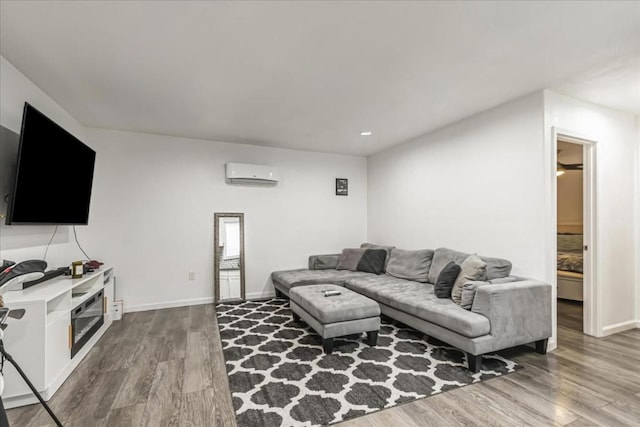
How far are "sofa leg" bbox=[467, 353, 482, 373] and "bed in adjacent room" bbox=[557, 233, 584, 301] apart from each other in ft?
9.59

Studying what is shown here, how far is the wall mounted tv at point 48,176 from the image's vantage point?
2.30 metres

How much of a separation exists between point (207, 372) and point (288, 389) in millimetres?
737

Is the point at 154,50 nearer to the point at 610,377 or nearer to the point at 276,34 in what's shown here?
the point at 276,34

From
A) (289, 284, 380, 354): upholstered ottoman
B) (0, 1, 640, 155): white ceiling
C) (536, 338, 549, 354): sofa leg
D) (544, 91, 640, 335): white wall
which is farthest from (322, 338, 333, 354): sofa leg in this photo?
(544, 91, 640, 335): white wall

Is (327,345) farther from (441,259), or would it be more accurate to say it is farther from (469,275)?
(441,259)

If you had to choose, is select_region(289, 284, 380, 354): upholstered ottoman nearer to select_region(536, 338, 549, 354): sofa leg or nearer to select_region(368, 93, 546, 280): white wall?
select_region(536, 338, 549, 354): sofa leg

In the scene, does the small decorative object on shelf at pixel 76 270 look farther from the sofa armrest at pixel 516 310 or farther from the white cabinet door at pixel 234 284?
the sofa armrest at pixel 516 310

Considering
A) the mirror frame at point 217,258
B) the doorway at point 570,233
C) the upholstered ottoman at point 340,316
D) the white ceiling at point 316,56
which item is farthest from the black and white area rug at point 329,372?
the white ceiling at point 316,56

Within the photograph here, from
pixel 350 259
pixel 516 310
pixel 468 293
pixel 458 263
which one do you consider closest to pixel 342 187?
pixel 350 259

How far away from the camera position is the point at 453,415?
6.37ft

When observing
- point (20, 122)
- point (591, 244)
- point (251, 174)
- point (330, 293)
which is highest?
point (20, 122)

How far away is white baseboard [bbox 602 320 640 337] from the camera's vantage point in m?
3.26

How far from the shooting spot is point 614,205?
3.38 metres

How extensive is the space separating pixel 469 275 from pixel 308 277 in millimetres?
2187
